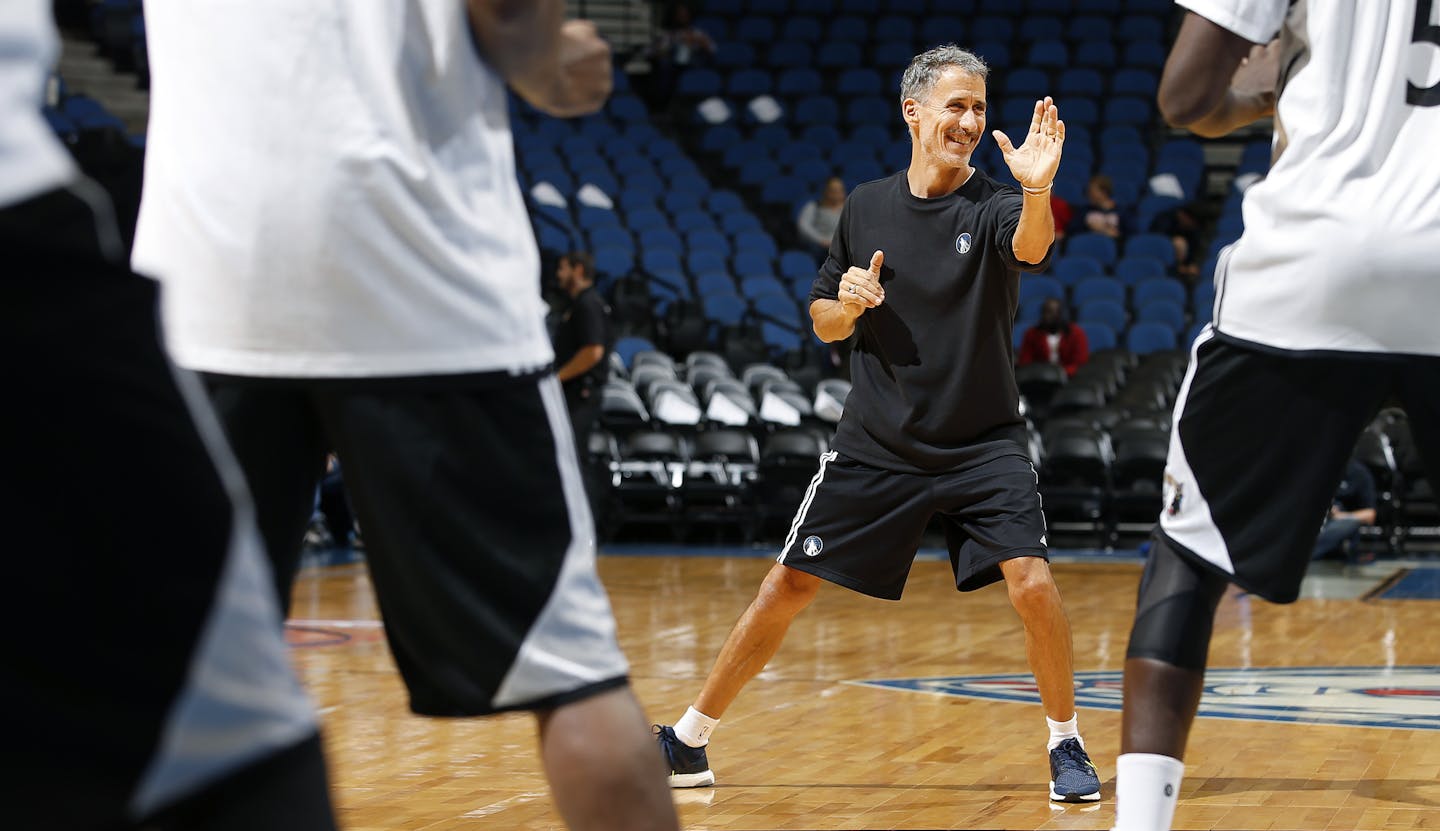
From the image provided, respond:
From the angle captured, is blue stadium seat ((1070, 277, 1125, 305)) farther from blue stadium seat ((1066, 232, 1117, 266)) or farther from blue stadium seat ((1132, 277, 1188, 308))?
blue stadium seat ((1066, 232, 1117, 266))

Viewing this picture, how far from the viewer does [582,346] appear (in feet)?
30.9

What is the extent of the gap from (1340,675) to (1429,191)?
173 inches

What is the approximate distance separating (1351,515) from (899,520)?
23.1 feet

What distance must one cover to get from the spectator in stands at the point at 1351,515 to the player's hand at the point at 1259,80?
8.16m

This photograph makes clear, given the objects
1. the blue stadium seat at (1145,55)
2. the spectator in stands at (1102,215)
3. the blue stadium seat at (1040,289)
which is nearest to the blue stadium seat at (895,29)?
the blue stadium seat at (1145,55)

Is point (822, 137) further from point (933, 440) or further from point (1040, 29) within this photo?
point (933, 440)

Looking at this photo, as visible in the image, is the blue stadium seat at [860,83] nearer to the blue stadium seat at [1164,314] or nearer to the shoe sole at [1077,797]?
the blue stadium seat at [1164,314]

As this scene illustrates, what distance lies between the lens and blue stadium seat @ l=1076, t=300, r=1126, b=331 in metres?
13.8

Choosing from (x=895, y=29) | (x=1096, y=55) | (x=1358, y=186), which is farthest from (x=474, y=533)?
(x=895, y=29)

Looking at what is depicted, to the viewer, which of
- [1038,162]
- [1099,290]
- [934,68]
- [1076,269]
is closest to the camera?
[1038,162]

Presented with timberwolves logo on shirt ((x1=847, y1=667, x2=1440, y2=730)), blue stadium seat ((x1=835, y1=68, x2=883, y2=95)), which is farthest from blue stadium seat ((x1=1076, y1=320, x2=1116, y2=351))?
timberwolves logo on shirt ((x1=847, y1=667, x2=1440, y2=730))

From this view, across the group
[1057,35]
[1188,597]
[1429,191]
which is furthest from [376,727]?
[1057,35]

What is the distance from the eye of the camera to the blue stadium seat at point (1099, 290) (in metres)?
14.1

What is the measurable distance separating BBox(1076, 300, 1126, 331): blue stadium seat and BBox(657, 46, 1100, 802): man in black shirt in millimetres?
9719
